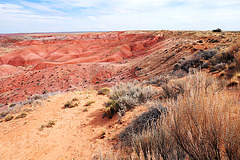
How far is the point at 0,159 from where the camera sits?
168 inches

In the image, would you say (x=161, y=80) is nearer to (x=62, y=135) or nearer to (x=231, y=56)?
(x=231, y=56)

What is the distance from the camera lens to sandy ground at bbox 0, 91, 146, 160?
3918mm

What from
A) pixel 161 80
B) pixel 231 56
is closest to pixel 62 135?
pixel 161 80

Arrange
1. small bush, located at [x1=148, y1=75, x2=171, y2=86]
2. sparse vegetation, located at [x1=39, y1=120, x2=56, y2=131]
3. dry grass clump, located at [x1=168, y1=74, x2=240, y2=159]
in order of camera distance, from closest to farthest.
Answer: dry grass clump, located at [x1=168, y1=74, x2=240, y2=159]
sparse vegetation, located at [x1=39, y1=120, x2=56, y2=131]
small bush, located at [x1=148, y1=75, x2=171, y2=86]

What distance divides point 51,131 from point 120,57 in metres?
32.9

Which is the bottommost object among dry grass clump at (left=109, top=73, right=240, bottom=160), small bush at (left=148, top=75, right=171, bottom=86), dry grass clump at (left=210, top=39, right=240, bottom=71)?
small bush at (left=148, top=75, right=171, bottom=86)

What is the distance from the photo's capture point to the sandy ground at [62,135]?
3.92 metres

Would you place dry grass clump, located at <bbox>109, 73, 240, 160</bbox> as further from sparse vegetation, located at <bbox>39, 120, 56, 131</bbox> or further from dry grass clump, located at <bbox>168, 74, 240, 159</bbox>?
Answer: sparse vegetation, located at <bbox>39, 120, 56, 131</bbox>

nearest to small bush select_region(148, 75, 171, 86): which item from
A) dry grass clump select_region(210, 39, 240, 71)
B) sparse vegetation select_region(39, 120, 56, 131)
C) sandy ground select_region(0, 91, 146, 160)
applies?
dry grass clump select_region(210, 39, 240, 71)

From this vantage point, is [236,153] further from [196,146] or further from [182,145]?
[182,145]

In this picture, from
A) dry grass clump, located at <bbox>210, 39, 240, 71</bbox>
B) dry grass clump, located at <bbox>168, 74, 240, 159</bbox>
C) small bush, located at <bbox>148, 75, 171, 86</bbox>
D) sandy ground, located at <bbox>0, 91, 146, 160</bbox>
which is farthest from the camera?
small bush, located at <bbox>148, 75, 171, 86</bbox>

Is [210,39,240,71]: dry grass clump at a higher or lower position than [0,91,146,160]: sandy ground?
higher

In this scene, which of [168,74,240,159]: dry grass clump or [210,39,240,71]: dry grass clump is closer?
[168,74,240,159]: dry grass clump

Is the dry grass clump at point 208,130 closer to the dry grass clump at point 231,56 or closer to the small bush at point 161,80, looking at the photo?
the small bush at point 161,80
